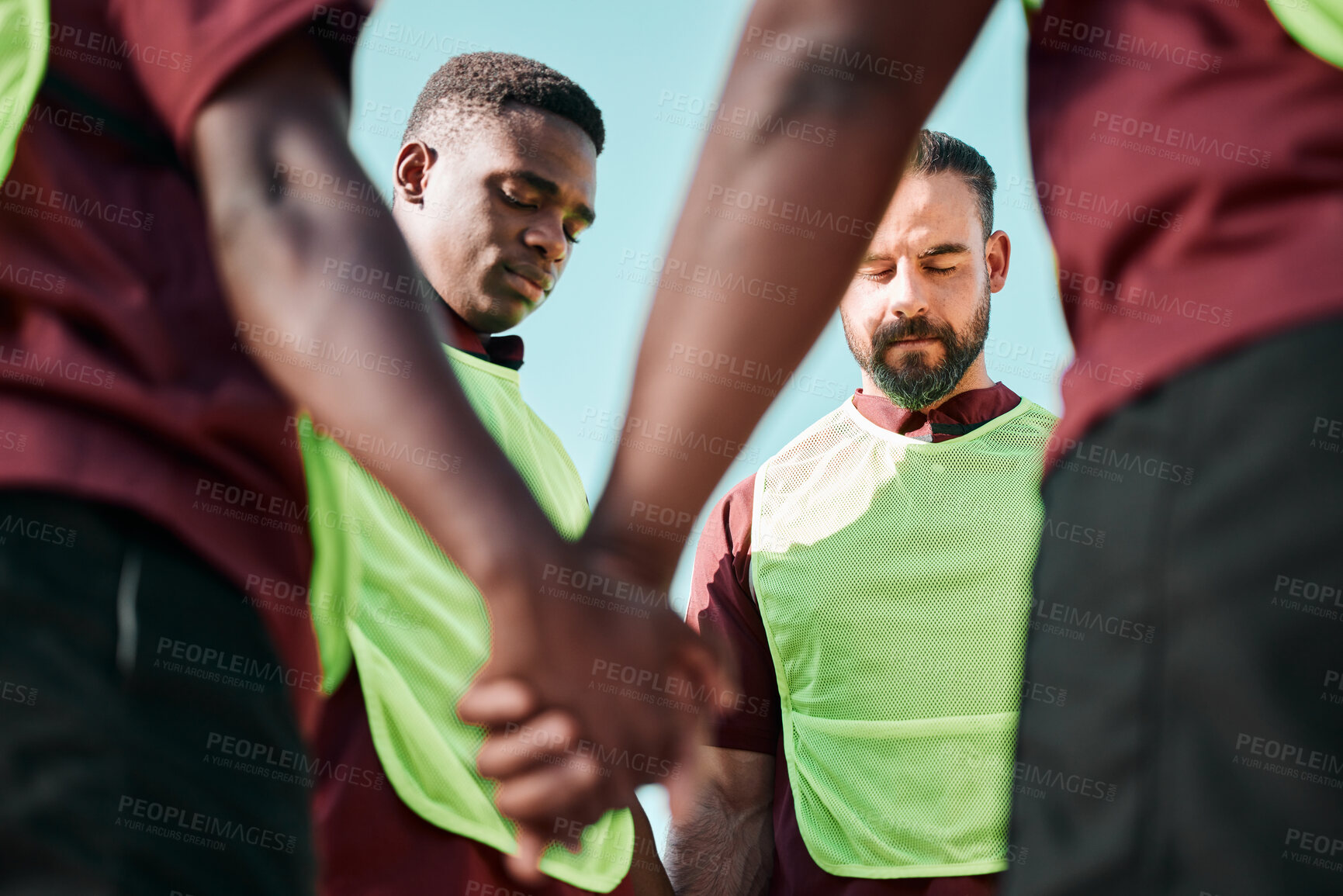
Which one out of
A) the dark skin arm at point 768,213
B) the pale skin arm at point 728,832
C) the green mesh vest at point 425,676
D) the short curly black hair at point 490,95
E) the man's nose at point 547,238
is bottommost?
the pale skin arm at point 728,832

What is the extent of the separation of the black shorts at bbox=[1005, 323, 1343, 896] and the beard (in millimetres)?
1876

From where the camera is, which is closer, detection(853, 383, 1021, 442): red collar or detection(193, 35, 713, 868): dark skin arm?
detection(193, 35, 713, 868): dark skin arm

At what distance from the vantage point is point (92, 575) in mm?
682

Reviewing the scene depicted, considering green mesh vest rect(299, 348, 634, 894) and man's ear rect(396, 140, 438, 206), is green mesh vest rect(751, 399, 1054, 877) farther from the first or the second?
man's ear rect(396, 140, 438, 206)

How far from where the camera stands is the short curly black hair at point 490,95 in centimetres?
237

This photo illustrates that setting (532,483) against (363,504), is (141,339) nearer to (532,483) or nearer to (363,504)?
(363,504)

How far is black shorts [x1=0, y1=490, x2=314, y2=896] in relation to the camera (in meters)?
0.66

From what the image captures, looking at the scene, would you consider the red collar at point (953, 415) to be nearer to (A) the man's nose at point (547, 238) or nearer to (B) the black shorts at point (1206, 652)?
(A) the man's nose at point (547, 238)

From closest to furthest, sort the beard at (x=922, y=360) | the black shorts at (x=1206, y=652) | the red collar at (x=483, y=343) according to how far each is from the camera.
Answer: the black shorts at (x=1206, y=652)
the red collar at (x=483, y=343)
the beard at (x=922, y=360)

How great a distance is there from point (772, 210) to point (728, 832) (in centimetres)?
179

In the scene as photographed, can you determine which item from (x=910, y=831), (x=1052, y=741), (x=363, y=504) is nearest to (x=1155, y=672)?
(x=1052, y=741)

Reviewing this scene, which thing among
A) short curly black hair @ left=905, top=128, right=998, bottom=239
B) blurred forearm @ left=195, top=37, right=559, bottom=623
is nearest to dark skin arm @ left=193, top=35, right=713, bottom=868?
blurred forearm @ left=195, top=37, right=559, bottom=623

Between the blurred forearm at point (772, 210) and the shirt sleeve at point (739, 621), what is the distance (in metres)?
1.51

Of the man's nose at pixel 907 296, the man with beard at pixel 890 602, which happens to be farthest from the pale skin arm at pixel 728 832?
the man's nose at pixel 907 296
